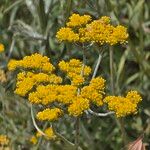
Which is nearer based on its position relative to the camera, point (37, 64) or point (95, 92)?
point (95, 92)

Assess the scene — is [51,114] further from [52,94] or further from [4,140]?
[4,140]

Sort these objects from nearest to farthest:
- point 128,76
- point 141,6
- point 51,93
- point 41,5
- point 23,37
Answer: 1. point 51,93
2. point 41,5
3. point 23,37
4. point 141,6
5. point 128,76

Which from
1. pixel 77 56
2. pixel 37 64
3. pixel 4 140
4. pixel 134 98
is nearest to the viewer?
pixel 134 98

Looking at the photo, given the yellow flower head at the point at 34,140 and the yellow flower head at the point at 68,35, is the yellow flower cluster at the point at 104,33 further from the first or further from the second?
the yellow flower head at the point at 34,140

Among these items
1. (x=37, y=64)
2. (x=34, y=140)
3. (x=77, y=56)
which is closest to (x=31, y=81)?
(x=37, y=64)

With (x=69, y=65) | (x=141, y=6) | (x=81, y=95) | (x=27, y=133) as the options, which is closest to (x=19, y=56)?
(x=27, y=133)

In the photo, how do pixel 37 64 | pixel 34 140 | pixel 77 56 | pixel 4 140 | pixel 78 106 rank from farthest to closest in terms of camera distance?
1. pixel 77 56
2. pixel 34 140
3. pixel 4 140
4. pixel 37 64
5. pixel 78 106

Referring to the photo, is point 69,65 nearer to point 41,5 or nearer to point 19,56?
point 41,5
